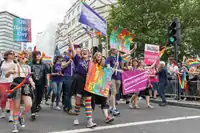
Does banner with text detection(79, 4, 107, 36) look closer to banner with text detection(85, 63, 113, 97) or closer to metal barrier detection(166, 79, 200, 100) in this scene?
banner with text detection(85, 63, 113, 97)

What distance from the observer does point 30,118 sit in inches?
267

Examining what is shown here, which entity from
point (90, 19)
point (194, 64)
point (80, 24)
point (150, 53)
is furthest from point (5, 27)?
point (90, 19)

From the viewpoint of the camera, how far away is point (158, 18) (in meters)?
25.3

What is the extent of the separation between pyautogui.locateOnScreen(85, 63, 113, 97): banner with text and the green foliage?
61.0 ft

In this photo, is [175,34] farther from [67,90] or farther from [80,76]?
[80,76]

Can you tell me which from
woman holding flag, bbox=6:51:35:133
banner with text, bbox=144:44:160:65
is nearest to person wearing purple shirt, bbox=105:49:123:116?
woman holding flag, bbox=6:51:35:133

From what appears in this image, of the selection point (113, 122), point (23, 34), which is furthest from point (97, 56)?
point (23, 34)

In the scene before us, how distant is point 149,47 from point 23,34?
7019mm

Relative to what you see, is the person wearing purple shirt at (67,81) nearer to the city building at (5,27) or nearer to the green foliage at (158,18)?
the green foliage at (158,18)

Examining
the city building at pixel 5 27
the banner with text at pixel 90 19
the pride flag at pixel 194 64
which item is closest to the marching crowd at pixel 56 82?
the banner with text at pixel 90 19

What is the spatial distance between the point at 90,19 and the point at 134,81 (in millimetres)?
2694

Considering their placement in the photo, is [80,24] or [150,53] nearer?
[150,53]

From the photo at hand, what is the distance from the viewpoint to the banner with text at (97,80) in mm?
5984

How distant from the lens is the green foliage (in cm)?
2523
